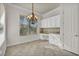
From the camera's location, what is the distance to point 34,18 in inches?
82.8

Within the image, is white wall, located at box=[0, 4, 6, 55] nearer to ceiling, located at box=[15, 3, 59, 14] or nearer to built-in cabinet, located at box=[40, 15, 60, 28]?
ceiling, located at box=[15, 3, 59, 14]

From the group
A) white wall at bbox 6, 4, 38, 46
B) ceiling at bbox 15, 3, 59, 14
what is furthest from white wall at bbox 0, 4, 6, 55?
ceiling at bbox 15, 3, 59, 14

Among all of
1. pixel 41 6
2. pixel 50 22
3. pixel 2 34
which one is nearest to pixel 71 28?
pixel 50 22

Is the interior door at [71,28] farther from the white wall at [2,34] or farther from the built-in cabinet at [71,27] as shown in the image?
the white wall at [2,34]

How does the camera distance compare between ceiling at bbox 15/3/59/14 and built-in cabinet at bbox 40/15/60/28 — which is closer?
ceiling at bbox 15/3/59/14

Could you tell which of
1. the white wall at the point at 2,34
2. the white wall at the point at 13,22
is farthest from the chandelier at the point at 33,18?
the white wall at the point at 2,34

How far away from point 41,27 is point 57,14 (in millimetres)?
403

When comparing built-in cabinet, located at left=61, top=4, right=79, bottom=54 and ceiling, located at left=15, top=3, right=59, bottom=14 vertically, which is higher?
ceiling, located at left=15, top=3, right=59, bottom=14

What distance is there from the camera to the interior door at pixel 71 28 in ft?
6.59

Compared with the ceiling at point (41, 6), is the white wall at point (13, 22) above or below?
below

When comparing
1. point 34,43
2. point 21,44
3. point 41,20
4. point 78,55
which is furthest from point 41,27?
point 78,55

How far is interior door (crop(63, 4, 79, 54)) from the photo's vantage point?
6.59ft

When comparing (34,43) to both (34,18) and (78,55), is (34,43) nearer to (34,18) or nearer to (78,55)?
(34,18)

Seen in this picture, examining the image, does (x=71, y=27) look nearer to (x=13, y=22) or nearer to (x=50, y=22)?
(x=50, y=22)
